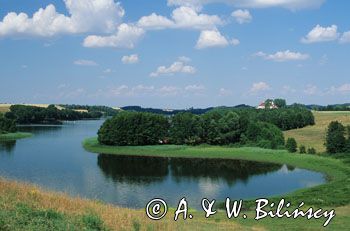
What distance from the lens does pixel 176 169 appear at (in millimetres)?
68438

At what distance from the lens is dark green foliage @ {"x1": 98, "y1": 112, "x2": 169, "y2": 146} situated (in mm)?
97062

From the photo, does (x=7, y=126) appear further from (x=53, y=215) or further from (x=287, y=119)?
(x=53, y=215)

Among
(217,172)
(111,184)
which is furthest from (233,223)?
(217,172)

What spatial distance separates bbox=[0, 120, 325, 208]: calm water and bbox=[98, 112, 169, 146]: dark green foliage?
436 inches

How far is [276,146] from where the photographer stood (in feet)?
290

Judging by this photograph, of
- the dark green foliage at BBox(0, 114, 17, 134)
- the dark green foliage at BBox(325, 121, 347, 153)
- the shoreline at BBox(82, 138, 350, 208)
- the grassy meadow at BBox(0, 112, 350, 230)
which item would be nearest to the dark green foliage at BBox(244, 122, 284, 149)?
the shoreline at BBox(82, 138, 350, 208)

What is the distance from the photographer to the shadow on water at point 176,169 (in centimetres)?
5938

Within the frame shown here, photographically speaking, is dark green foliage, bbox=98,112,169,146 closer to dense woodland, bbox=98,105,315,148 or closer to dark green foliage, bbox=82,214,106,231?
dense woodland, bbox=98,105,315,148

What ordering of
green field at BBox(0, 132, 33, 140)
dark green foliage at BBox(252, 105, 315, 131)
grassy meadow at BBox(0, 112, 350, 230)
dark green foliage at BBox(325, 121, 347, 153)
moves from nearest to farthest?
1. grassy meadow at BBox(0, 112, 350, 230)
2. dark green foliage at BBox(325, 121, 347, 153)
3. green field at BBox(0, 132, 33, 140)
4. dark green foliage at BBox(252, 105, 315, 131)

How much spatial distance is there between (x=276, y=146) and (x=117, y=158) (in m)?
30.5

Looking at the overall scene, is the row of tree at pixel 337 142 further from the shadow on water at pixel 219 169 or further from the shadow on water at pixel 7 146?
the shadow on water at pixel 7 146

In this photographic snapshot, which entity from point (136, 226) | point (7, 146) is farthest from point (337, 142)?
point (136, 226)

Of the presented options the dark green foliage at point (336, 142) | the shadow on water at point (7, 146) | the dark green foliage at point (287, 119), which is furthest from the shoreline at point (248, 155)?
the dark green foliage at point (287, 119)

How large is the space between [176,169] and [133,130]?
31.4 meters
